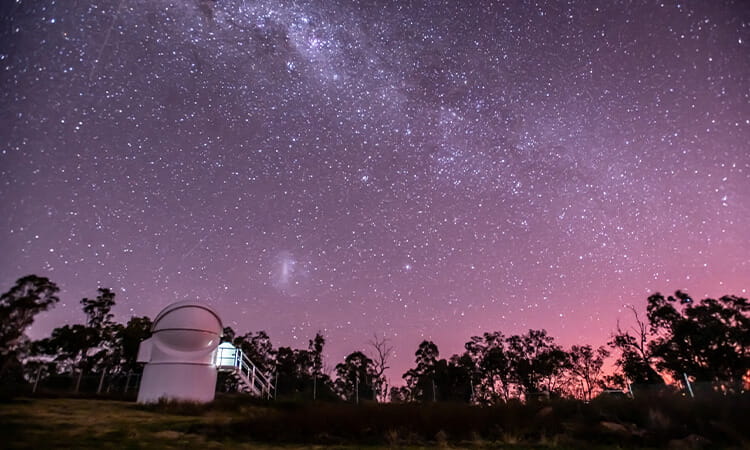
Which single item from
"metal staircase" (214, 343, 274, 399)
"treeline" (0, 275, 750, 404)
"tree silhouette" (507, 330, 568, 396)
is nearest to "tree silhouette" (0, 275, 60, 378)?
"treeline" (0, 275, 750, 404)

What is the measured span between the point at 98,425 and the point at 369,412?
26.3 feet

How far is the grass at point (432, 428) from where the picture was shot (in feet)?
34.0

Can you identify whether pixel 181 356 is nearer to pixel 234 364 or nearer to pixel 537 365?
pixel 234 364

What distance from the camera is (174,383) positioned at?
20.5 m

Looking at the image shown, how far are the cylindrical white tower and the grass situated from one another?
18.5 feet

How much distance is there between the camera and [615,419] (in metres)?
12.7

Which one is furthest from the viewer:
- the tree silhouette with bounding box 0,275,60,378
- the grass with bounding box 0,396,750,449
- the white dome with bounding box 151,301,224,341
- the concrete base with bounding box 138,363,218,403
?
the tree silhouette with bounding box 0,275,60,378

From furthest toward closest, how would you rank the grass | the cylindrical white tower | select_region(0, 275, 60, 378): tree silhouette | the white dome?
select_region(0, 275, 60, 378): tree silhouette < the white dome < the cylindrical white tower < the grass

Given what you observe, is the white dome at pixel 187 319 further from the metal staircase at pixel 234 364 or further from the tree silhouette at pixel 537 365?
the tree silhouette at pixel 537 365

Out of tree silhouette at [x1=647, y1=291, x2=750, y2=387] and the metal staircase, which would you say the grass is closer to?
the metal staircase

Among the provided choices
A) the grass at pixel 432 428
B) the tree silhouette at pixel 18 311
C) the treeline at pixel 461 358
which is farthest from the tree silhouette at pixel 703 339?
the tree silhouette at pixel 18 311

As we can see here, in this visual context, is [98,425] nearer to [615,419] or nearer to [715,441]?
[615,419]

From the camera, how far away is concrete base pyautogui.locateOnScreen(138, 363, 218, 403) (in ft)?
66.6

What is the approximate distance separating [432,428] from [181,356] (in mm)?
14343
